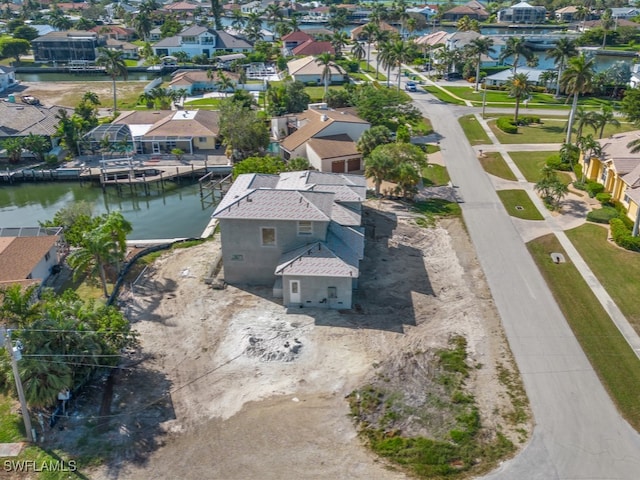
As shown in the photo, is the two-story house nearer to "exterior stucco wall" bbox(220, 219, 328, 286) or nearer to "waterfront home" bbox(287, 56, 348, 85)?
"waterfront home" bbox(287, 56, 348, 85)

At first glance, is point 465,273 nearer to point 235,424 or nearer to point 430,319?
point 430,319

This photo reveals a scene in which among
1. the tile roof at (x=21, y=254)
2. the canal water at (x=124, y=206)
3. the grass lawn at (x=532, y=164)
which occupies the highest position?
the tile roof at (x=21, y=254)

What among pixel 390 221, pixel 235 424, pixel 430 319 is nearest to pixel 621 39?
pixel 390 221

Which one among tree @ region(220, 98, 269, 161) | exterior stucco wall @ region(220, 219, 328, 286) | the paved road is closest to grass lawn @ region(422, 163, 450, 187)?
the paved road

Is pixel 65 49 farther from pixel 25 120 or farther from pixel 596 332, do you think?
pixel 596 332

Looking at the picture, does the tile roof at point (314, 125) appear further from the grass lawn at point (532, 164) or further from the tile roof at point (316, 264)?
the tile roof at point (316, 264)

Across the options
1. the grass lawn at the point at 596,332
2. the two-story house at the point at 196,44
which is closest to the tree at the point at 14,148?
the grass lawn at the point at 596,332
